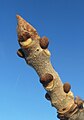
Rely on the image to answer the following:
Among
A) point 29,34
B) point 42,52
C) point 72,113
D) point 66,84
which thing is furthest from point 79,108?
point 29,34

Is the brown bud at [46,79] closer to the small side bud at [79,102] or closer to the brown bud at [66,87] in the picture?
the brown bud at [66,87]

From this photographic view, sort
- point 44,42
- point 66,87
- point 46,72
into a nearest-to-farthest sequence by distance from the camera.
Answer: point 44,42 → point 46,72 → point 66,87

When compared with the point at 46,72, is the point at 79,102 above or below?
below

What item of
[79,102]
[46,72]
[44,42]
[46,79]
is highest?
[44,42]

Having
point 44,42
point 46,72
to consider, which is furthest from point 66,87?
point 44,42

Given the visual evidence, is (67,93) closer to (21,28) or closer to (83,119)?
(83,119)

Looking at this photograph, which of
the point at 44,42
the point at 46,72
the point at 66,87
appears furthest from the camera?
the point at 66,87

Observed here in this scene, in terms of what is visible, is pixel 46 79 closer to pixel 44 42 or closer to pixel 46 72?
pixel 46 72

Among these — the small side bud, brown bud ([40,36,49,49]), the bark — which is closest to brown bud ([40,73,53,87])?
the bark

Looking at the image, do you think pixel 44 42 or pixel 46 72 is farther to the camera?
pixel 46 72
